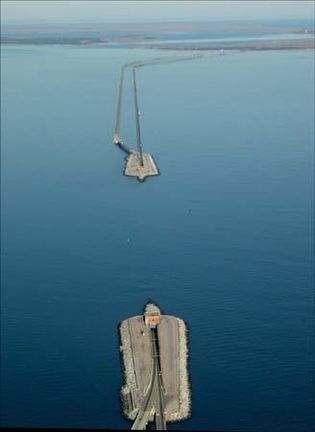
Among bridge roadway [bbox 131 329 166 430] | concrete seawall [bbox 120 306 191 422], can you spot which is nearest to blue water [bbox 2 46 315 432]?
concrete seawall [bbox 120 306 191 422]

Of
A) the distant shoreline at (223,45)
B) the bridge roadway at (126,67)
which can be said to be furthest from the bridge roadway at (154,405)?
the distant shoreline at (223,45)

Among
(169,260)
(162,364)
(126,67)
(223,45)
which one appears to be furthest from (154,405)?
(223,45)

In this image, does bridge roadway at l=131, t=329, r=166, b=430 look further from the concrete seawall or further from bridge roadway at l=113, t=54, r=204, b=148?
bridge roadway at l=113, t=54, r=204, b=148

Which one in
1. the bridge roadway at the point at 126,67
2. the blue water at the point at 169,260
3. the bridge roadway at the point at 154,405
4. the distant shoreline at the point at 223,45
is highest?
the distant shoreline at the point at 223,45

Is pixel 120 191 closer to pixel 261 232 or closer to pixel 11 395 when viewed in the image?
pixel 261 232

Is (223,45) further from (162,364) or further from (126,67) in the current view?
(162,364)

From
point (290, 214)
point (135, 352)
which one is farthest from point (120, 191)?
point (135, 352)

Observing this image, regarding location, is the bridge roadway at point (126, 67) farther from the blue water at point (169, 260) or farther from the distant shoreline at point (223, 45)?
the distant shoreline at point (223, 45)
